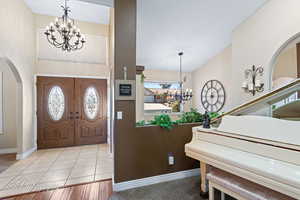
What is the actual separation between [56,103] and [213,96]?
5.42m

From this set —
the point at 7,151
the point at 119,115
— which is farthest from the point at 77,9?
the point at 7,151

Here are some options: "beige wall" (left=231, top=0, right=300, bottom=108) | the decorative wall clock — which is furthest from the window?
"beige wall" (left=231, top=0, right=300, bottom=108)

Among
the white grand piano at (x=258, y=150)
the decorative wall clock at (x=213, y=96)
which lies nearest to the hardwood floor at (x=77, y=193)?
the white grand piano at (x=258, y=150)

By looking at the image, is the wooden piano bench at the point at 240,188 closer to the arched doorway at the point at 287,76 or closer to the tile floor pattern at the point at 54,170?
the arched doorway at the point at 287,76

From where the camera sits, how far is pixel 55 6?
4.27m

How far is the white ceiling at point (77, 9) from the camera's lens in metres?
4.09

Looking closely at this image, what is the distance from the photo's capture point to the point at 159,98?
6.00 m

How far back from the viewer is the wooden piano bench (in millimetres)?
1298

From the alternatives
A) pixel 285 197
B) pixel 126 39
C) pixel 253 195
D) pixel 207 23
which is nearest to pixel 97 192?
pixel 253 195

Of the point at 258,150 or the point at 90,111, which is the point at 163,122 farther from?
the point at 90,111

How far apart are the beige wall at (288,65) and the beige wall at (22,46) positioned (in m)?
6.93

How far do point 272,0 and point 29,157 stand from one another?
6.90 metres

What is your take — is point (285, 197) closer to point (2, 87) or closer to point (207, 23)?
point (207, 23)

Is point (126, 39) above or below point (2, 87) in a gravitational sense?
above
